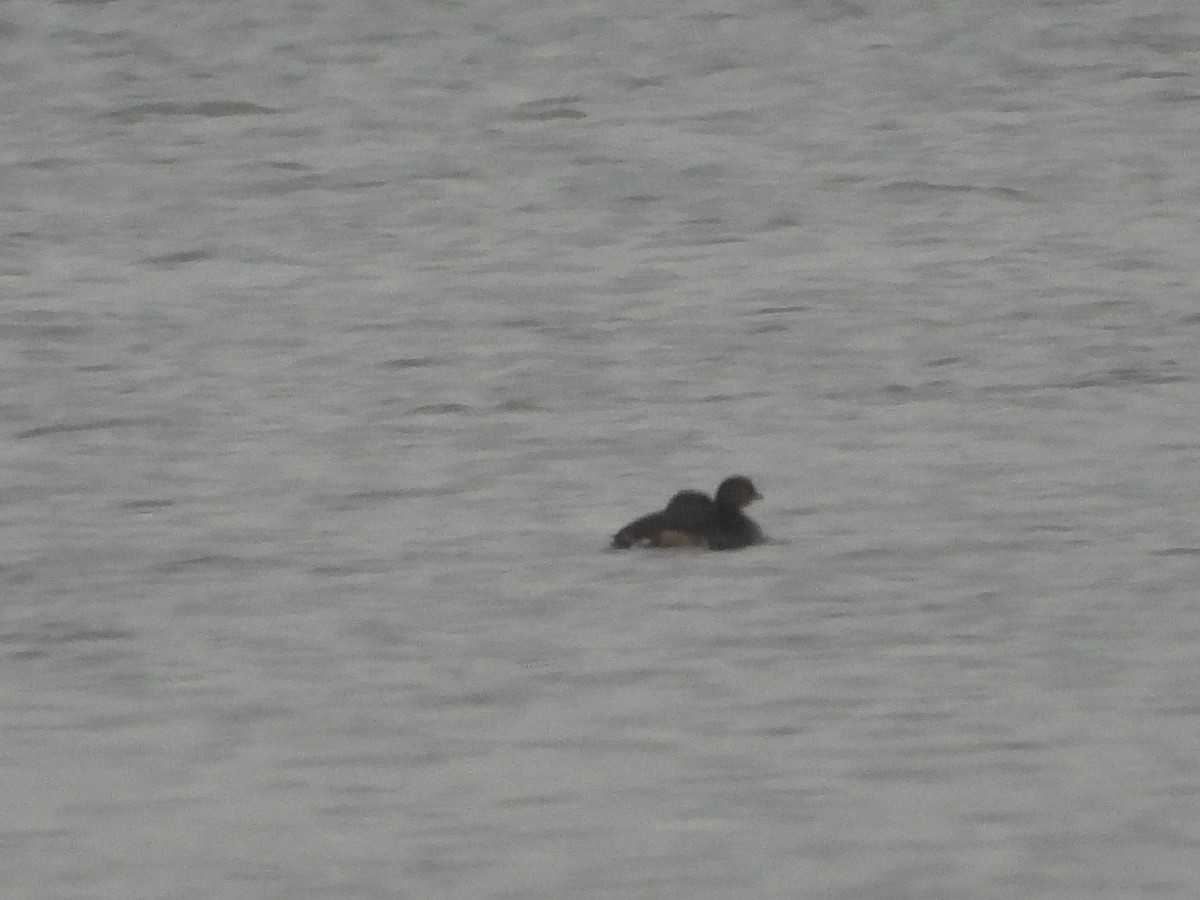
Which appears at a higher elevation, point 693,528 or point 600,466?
point 693,528

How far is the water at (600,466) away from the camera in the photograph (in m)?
8.10

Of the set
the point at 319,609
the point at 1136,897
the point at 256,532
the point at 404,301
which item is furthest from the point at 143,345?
the point at 1136,897

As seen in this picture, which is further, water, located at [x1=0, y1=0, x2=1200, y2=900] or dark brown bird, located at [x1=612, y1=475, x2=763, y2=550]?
dark brown bird, located at [x1=612, y1=475, x2=763, y2=550]

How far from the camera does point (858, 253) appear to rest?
17203mm

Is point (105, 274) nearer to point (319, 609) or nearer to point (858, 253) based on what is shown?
point (858, 253)

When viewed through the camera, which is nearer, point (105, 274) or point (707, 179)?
point (105, 274)

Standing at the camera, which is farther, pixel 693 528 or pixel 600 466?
pixel 600 466

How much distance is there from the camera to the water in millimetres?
8102

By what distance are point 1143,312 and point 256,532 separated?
17.1 ft

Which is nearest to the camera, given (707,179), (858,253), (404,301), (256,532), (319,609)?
(319,609)

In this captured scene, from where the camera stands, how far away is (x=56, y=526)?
11.3 meters

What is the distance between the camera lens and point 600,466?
484 inches

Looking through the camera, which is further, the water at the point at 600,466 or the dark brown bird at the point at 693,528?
the dark brown bird at the point at 693,528

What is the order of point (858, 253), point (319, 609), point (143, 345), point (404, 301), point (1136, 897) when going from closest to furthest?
point (1136, 897) < point (319, 609) < point (143, 345) < point (404, 301) < point (858, 253)
